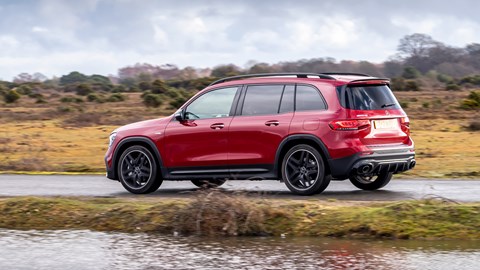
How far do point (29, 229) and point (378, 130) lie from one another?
4.91 m

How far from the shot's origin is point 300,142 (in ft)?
43.9

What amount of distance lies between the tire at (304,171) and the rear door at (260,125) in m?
0.25

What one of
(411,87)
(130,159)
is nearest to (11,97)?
(411,87)

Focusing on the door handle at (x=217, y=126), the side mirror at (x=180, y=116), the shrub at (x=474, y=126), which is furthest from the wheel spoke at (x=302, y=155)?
the shrub at (x=474, y=126)

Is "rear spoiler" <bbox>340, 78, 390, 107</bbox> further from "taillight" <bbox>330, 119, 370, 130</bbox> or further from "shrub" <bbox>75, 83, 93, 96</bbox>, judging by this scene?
"shrub" <bbox>75, 83, 93, 96</bbox>

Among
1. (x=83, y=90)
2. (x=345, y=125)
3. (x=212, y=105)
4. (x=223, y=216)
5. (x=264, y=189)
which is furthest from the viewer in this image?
(x=83, y=90)

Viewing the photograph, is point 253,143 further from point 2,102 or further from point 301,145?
point 2,102

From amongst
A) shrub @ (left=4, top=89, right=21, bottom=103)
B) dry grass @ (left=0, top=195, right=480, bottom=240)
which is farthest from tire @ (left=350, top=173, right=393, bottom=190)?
shrub @ (left=4, top=89, right=21, bottom=103)

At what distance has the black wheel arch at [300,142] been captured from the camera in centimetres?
1307

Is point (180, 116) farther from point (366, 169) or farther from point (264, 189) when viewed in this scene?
point (366, 169)

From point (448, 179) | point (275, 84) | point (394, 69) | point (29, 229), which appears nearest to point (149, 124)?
point (275, 84)

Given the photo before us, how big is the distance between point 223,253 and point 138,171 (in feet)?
16.6

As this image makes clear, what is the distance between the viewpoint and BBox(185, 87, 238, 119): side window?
14070 mm

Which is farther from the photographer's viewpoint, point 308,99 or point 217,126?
point 217,126
